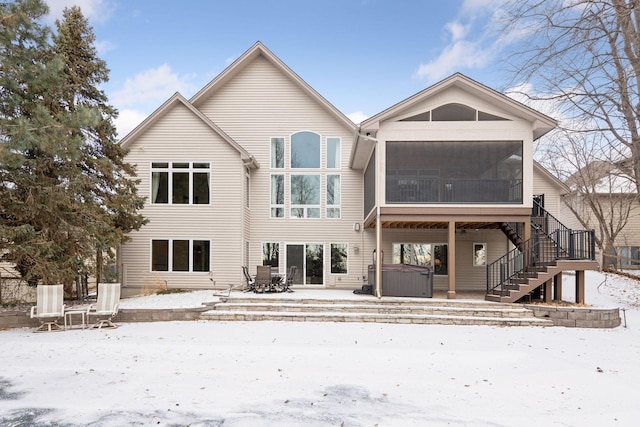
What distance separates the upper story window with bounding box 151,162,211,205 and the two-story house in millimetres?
40

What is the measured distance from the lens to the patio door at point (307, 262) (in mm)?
16844

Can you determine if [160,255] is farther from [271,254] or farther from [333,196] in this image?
[333,196]

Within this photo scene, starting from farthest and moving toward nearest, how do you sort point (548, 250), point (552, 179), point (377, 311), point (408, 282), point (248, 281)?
point (552, 179) → point (248, 281) → point (408, 282) → point (548, 250) → point (377, 311)

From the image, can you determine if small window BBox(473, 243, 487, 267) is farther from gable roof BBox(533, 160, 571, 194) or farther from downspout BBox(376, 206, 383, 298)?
downspout BBox(376, 206, 383, 298)

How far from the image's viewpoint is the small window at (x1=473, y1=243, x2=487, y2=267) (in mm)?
16766

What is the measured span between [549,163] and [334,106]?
52.3 feet

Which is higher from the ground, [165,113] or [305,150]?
[165,113]

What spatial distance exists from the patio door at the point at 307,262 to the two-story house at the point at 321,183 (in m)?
0.04

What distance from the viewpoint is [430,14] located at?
61.4 feet

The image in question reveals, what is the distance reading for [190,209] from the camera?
51.4ft

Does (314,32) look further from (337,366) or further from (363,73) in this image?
(337,366)

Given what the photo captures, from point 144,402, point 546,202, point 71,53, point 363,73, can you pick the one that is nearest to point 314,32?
point 363,73

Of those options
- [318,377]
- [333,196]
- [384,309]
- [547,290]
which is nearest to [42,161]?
[318,377]

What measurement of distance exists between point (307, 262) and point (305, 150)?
4723mm
